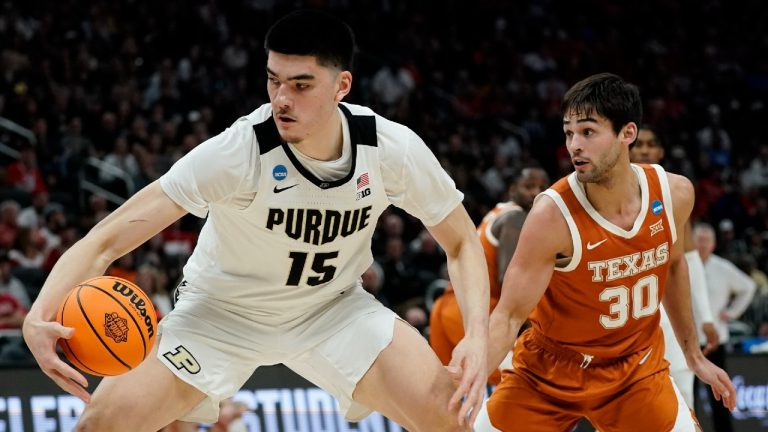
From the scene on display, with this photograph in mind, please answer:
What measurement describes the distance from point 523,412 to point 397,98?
12.6m

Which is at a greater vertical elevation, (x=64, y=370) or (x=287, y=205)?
(x=287, y=205)

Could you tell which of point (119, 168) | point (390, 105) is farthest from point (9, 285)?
point (390, 105)

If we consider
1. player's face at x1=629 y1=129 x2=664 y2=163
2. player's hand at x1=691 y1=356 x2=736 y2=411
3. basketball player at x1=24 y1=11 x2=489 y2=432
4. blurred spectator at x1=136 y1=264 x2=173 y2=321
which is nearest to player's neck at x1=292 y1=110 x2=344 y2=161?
basketball player at x1=24 y1=11 x2=489 y2=432

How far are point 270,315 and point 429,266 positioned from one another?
26.0 ft

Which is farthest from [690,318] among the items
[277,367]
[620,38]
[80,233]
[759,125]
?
[620,38]

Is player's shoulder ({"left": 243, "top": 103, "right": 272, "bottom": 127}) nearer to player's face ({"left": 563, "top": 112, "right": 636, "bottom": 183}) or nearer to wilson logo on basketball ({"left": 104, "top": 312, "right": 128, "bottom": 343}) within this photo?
wilson logo on basketball ({"left": 104, "top": 312, "right": 128, "bottom": 343})

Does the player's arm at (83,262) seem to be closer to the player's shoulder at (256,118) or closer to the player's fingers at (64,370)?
the player's fingers at (64,370)

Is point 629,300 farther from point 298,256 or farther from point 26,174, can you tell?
point 26,174

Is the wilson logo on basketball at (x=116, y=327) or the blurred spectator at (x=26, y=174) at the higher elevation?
the wilson logo on basketball at (x=116, y=327)

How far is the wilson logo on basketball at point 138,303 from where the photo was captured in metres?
4.01

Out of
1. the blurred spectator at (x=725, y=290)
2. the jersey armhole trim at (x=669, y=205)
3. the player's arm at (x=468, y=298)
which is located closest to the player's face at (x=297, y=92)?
the player's arm at (x=468, y=298)

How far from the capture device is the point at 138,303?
403 cm

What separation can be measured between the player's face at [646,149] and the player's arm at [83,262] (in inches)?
129

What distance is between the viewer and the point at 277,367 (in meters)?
7.58
